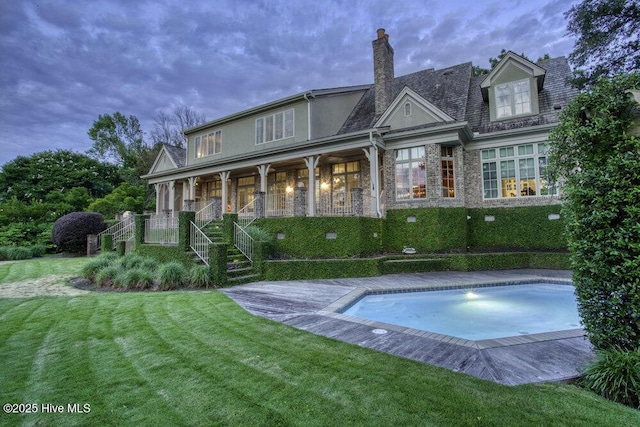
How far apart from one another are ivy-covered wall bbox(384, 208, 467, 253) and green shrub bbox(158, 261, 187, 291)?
26.3 feet

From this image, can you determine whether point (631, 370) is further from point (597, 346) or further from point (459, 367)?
point (459, 367)

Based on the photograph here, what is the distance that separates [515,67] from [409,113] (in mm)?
5116

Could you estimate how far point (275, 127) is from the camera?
17.3 metres

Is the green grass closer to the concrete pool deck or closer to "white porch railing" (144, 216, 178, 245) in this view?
"white porch railing" (144, 216, 178, 245)

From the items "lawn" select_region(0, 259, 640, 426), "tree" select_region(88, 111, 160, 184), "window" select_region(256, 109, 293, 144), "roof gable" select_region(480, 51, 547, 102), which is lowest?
"lawn" select_region(0, 259, 640, 426)

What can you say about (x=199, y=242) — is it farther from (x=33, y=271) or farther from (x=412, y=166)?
(x=412, y=166)

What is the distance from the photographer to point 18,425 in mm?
2383

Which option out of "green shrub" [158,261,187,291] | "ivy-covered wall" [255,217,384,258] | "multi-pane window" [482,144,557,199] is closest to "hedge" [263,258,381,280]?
"ivy-covered wall" [255,217,384,258]

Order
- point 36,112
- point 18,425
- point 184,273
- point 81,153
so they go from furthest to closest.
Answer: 1. point 81,153
2. point 36,112
3. point 184,273
4. point 18,425

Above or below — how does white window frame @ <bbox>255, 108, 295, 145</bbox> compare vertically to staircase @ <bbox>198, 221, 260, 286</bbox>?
above

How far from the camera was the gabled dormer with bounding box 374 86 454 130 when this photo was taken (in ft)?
42.0

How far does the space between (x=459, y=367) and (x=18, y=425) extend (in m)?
4.20

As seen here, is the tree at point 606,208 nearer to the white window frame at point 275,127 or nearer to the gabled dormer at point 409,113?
the gabled dormer at point 409,113

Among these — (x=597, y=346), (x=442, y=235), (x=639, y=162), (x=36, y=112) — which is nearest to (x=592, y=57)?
(x=442, y=235)
